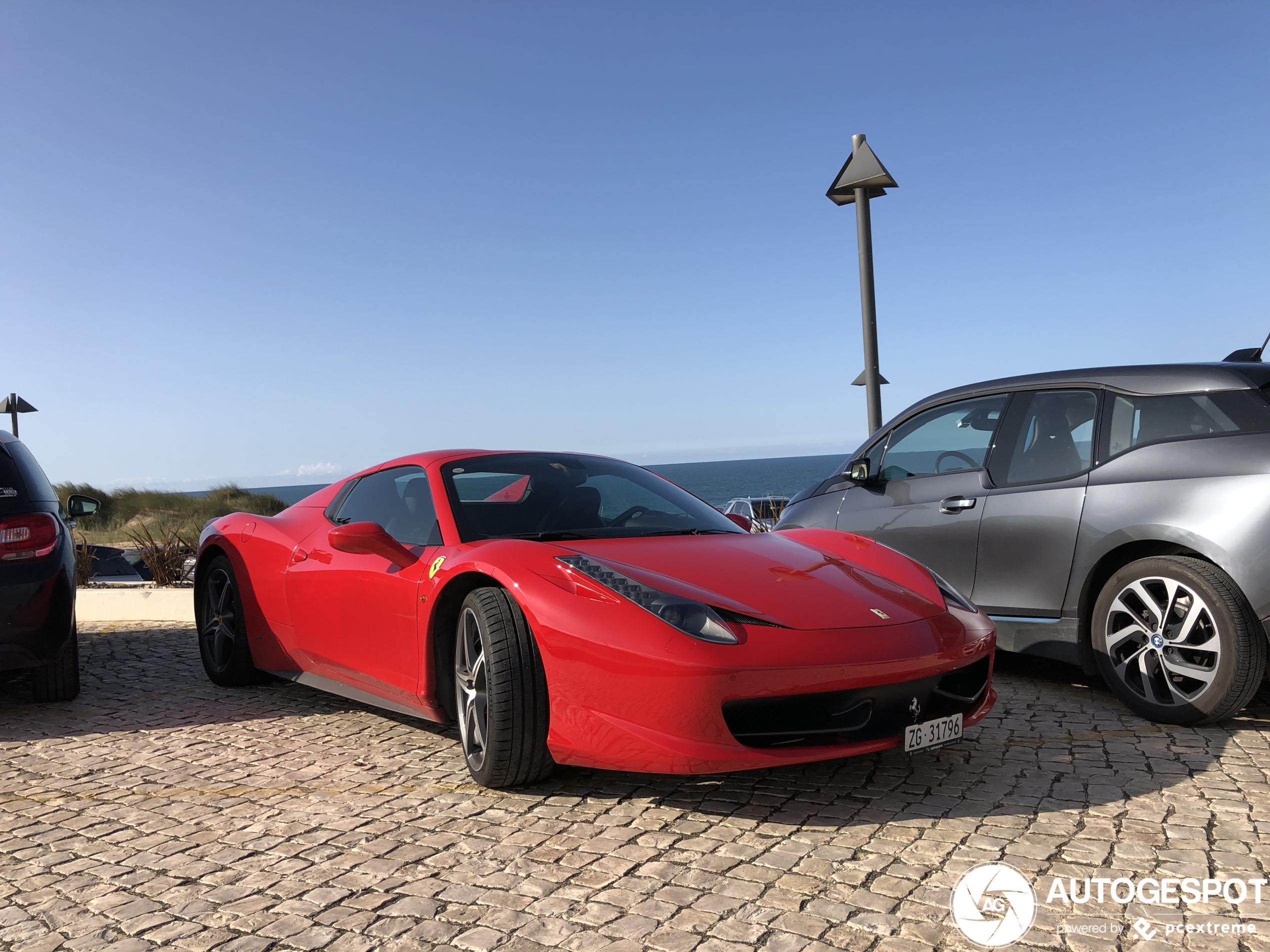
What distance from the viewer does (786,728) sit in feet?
10.4

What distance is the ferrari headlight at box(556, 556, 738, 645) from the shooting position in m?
3.17

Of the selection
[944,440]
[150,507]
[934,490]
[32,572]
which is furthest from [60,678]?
[150,507]

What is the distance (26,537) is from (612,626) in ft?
11.5

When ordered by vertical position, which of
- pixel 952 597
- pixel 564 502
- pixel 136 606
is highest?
pixel 564 502

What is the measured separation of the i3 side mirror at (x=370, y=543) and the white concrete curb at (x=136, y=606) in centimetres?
573

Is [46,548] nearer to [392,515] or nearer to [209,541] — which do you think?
[209,541]

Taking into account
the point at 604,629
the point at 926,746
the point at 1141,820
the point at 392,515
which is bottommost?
the point at 1141,820

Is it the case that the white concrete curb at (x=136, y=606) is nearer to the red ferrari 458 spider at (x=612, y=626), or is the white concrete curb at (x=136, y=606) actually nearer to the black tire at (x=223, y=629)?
the black tire at (x=223, y=629)

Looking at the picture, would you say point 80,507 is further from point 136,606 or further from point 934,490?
point 934,490

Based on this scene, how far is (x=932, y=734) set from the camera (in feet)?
11.0

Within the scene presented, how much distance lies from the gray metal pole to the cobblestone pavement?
434cm

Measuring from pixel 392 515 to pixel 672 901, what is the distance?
251 centimetres

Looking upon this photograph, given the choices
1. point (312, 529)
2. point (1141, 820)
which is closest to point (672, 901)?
point (1141, 820)

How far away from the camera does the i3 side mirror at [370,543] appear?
410cm
